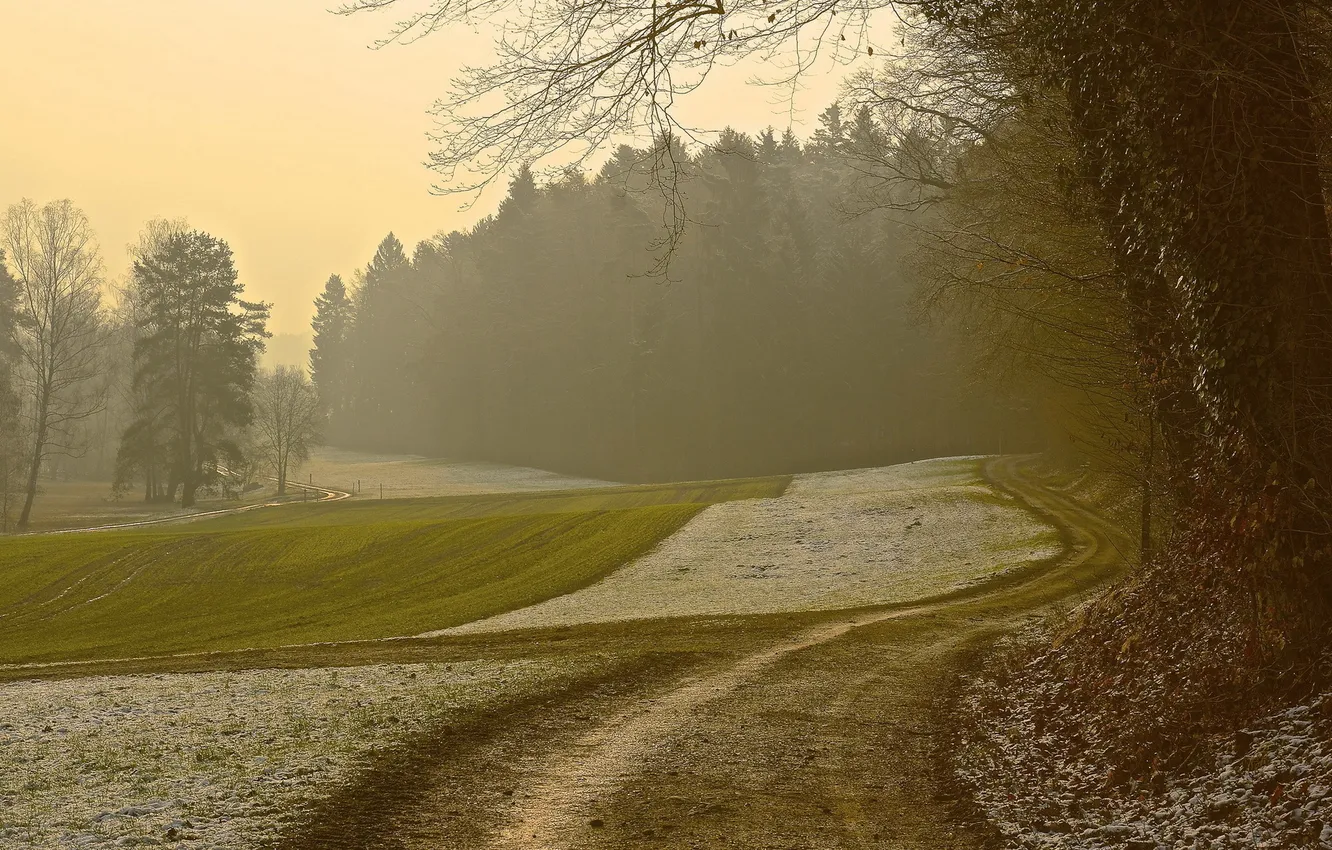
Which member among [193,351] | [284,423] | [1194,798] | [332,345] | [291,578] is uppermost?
[332,345]

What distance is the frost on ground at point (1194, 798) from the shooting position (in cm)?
566

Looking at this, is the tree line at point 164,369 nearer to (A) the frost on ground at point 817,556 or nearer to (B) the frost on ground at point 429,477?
(B) the frost on ground at point 429,477

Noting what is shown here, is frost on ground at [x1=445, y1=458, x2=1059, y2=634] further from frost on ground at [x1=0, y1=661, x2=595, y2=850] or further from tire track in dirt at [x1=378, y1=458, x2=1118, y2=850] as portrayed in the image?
frost on ground at [x1=0, y1=661, x2=595, y2=850]

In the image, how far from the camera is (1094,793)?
23.4 ft

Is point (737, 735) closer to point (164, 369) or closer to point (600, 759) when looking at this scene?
point (600, 759)

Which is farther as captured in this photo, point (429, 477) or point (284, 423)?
point (429, 477)

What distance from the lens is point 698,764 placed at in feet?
27.7

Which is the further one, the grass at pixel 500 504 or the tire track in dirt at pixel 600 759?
the grass at pixel 500 504

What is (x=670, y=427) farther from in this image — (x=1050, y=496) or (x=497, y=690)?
(x=497, y=690)

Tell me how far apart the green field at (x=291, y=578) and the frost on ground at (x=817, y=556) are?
143 centimetres

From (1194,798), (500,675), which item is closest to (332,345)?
(500,675)

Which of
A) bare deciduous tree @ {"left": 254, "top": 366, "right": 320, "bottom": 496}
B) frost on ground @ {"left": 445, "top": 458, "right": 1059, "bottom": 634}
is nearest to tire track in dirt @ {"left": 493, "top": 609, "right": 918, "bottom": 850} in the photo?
frost on ground @ {"left": 445, "top": 458, "right": 1059, "bottom": 634}

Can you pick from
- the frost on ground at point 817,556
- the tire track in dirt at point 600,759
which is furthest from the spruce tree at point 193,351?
the tire track in dirt at point 600,759

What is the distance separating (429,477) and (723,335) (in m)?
21.1
